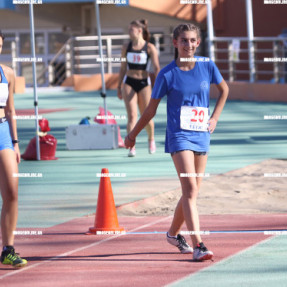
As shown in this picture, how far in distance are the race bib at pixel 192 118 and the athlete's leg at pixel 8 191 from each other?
4.35 feet

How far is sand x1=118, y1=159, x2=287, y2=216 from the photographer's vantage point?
36.1 feet

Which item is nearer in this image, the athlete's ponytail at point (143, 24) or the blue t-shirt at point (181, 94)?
the blue t-shirt at point (181, 94)

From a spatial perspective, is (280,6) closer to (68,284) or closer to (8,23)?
(8,23)

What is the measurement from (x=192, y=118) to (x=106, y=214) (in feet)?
6.31

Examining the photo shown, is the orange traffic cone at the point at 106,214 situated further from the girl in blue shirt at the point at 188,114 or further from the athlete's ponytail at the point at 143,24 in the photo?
the athlete's ponytail at the point at 143,24

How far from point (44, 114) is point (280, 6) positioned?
13612 mm

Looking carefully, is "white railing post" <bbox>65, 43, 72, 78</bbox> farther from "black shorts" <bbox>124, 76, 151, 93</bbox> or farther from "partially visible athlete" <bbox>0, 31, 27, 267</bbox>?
"partially visible athlete" <bbox>0, 31, 27, 267</bbox>

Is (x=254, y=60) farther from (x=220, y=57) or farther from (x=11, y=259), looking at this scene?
(x=11, y=259)

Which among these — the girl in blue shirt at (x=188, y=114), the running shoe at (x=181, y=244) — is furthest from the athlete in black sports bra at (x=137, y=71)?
the girl in blue shirt at (x=188, y=114)

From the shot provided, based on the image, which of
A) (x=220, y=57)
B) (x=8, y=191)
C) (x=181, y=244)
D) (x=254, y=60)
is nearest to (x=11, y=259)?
(x=8, y=191)

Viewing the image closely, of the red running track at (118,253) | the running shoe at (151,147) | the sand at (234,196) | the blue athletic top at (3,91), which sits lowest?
the red running track at (118,253)

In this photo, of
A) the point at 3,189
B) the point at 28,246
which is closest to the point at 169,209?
the point at 28,246

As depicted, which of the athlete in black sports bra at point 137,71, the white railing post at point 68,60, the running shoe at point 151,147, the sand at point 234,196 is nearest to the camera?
the sand at point 234,196

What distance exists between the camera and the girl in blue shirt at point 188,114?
305 inches
